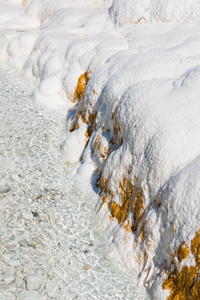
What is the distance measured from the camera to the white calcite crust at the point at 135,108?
4.98 metres

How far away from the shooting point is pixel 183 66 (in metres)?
7.06

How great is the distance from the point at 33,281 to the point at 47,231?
1137 millimetres

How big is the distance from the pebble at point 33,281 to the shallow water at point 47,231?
0.09 feet

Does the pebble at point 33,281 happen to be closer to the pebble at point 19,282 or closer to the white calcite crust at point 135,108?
the pebble at point 19,282

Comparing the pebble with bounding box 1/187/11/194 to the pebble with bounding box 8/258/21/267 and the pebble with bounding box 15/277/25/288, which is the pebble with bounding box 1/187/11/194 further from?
the pebble with bounding box 15/277/25/288

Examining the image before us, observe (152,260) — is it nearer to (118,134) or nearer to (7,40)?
(118,134)

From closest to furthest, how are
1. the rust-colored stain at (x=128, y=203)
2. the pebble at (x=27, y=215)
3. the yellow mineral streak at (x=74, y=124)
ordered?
1. the rust-colored stain at (x=128, y=203)
2. the pebble at (x=27, y=215)
3. the yellow mineral streak at (x=74, y=124)

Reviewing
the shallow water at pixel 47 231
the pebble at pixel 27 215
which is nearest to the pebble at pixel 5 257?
the shallow water at pixel 47 231

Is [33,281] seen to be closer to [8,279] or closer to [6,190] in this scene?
[8,279]

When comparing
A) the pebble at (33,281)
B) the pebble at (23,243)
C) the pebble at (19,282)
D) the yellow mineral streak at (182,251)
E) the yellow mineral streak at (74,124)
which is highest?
the yellow mineral streak at (182,251)

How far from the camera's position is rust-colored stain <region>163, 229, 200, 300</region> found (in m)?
4.20

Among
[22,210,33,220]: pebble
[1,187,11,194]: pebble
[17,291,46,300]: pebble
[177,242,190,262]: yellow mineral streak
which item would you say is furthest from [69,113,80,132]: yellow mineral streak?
[177,242,190,262]: yellow mineral streak

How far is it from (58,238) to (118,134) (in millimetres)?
2436

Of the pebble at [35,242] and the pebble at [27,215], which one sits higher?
the pebble at [35,242]
